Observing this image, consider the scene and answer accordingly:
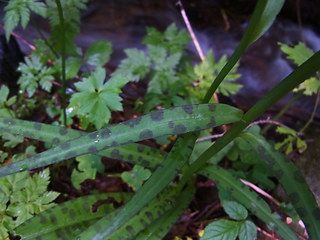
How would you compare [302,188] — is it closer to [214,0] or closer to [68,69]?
[68,69]

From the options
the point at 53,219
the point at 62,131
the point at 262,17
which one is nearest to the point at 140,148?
the point at 62,131

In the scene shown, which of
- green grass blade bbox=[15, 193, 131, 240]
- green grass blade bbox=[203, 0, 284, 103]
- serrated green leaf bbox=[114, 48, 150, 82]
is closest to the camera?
green grass blade bbox=[203, 0, 284, 103]

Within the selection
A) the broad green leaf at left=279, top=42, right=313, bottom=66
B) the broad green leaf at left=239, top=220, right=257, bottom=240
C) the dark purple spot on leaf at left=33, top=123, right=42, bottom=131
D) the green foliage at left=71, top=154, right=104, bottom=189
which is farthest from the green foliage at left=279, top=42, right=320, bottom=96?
the dark purple spot on leaf at left=33, top=123, right=42, bottom=131

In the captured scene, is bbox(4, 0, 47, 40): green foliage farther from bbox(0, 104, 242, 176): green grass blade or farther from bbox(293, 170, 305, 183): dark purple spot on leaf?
bbox(293, 170, 305, 183): dark purple spot on leaf

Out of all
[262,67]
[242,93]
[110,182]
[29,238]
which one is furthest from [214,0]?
A: [29,238]

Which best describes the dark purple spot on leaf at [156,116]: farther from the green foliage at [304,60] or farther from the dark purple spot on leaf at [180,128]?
the green foliage at [304,60]

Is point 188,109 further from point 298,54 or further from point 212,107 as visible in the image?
point 298,54
